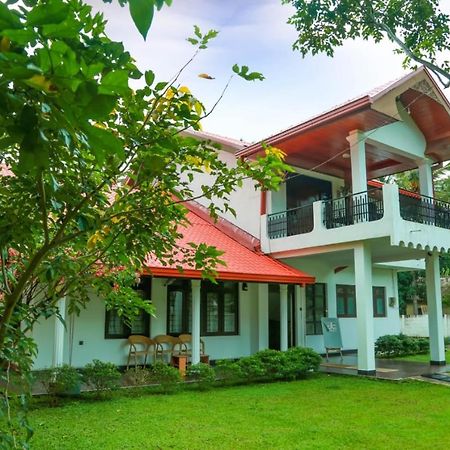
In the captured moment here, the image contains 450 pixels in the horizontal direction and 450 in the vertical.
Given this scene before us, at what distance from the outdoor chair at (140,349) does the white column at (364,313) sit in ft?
15.8

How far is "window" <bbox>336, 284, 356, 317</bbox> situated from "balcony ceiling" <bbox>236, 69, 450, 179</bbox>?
3771 millimetres

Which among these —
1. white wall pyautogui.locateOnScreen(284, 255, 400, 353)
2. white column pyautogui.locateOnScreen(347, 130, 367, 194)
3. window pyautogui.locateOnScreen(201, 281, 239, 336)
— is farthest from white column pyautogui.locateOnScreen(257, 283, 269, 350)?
white column pyautogui.locateOnScreen(347, 130, 367, 194)

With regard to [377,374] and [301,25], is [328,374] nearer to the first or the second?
[377,374]

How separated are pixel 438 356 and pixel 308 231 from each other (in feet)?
15.5

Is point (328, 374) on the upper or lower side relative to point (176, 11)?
lower

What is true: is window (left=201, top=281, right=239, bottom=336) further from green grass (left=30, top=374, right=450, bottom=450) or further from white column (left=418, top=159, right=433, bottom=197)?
white column (left=418, top=159, right=433, bottom=197)

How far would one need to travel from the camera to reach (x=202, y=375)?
30.4ft

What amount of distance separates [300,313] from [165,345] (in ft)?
15.3

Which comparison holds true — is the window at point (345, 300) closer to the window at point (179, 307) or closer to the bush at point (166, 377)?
the window at point (179, 307)

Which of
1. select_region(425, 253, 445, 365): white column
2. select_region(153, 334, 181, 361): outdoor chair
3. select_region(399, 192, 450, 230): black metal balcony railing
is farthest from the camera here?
select_region(425, 253, 445, 365): white column

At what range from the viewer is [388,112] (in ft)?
35.9

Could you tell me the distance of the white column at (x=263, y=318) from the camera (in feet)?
44.9

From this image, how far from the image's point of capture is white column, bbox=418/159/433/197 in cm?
1313

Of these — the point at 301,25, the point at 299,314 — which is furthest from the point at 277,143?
the point at 299,314
